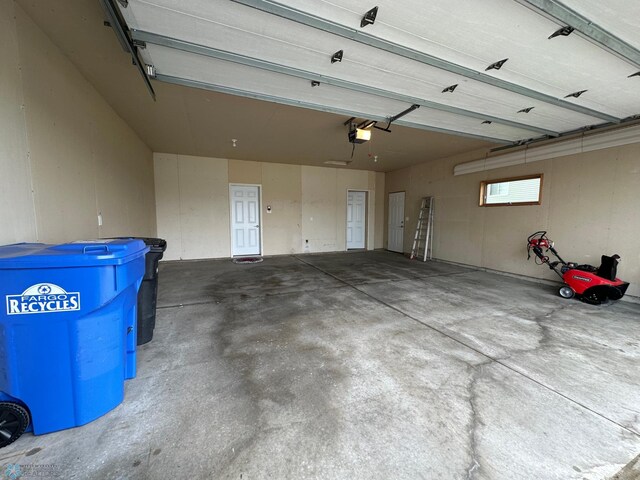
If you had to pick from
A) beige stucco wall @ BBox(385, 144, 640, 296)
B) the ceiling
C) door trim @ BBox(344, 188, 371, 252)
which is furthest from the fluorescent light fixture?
the ceiling

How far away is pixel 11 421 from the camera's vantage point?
1317mm

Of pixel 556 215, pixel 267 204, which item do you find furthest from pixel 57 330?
pixel 556 215

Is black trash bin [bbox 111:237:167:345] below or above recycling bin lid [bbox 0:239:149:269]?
below

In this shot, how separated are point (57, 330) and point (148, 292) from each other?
1.04 metres

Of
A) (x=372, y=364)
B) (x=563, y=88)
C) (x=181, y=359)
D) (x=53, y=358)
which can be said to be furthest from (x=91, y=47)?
(x=563, y=88)

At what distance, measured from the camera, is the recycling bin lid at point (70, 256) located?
48.6 inches

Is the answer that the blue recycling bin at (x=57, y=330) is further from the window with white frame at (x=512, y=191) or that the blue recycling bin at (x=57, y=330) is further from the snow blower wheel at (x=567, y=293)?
the window with white frame at (x=512, y=191)

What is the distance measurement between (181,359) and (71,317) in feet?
3.44

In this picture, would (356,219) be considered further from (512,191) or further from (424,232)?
(512,191)

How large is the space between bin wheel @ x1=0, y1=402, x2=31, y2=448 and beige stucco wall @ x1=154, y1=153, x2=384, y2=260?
581 cm

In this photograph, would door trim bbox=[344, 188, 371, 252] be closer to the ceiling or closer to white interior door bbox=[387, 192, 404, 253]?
white interior door bbox=[387, 192, 404, 253]

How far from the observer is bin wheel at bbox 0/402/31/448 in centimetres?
129

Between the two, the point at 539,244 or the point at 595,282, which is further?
the point at 539,244

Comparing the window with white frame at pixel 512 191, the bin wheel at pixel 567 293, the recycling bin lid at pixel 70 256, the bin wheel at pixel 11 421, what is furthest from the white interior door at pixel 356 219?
the bin wheel at pixel 11 421
